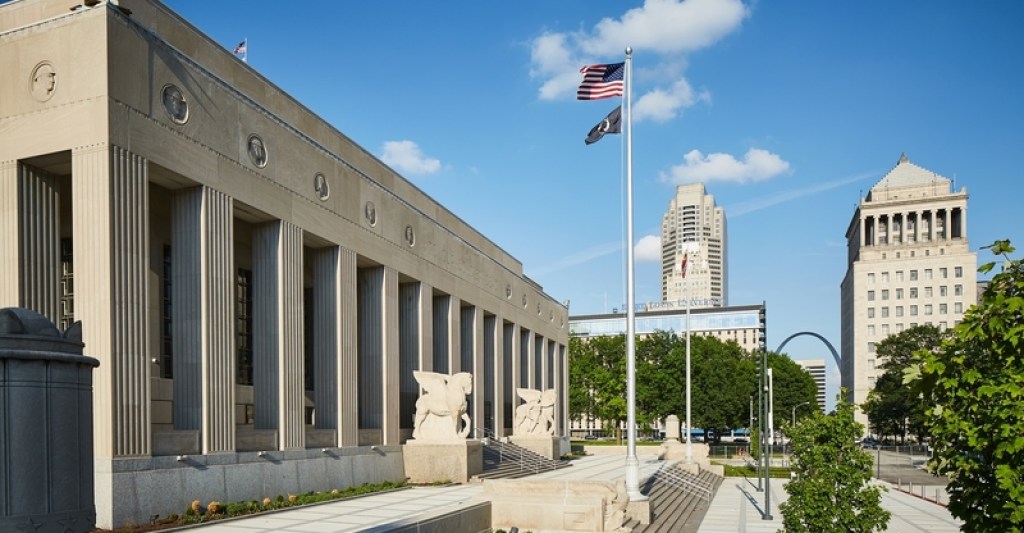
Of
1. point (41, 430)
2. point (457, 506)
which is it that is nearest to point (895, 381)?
point (457, 506)

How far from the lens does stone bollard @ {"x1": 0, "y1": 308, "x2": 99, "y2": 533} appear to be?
502 centimetres

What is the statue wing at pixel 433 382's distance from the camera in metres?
31.5

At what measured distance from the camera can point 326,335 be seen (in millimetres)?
29984

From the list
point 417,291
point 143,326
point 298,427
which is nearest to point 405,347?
point 417,291

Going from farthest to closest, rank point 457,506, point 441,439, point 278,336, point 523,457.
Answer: point 523,457 → point 441,439 → point 278,336 → point 457,506

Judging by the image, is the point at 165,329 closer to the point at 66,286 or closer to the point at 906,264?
the point at 66,286

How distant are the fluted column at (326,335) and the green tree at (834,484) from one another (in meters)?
17.3

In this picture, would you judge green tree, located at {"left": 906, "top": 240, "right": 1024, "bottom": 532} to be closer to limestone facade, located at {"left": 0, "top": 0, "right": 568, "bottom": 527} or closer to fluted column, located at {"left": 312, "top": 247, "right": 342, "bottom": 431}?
limestone facade, located at {"left": 0, "top": 0, "right": 568, "bottom": 527}

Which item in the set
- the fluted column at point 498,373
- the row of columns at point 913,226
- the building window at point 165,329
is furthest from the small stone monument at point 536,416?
the row of columns at point 913,226

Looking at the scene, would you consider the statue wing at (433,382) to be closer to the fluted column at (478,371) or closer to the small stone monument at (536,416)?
the fluted column at (478,371)

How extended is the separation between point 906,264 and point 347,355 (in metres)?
112

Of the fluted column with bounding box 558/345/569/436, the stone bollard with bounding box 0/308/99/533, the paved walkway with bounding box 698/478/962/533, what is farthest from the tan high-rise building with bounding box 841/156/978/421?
the stone bollard with bounding box 0/308/99/533

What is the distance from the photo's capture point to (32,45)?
20.2 m

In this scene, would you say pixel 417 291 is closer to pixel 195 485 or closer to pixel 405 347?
pixel 405 347
